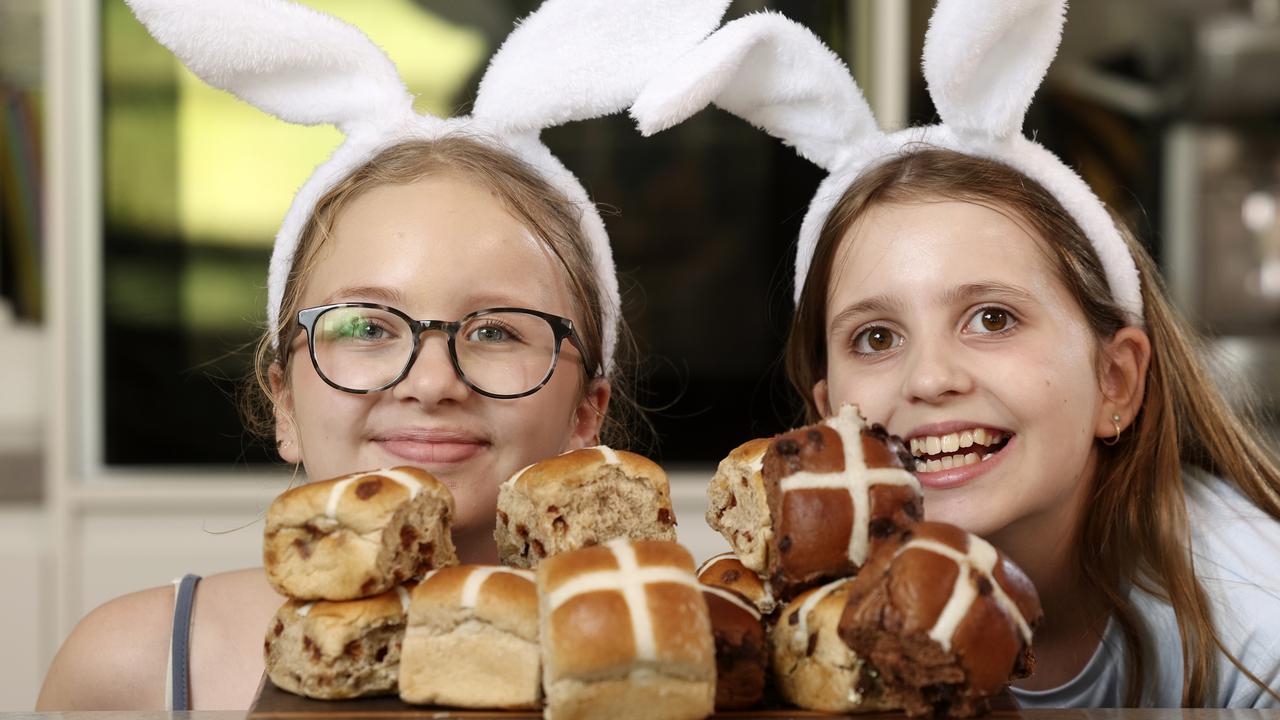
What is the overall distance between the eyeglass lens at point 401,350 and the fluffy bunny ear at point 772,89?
0.93ft

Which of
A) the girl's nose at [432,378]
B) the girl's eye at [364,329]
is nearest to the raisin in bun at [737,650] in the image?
the girl's nose at [432,378]

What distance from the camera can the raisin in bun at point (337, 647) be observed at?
0.87m

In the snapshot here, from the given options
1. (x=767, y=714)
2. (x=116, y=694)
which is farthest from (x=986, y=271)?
(x=116, y=694)

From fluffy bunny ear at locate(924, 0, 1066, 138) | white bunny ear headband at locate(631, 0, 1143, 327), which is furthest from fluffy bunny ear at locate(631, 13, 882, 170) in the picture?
fluffy bunny ear at locate(924, 0, 1066, 138)

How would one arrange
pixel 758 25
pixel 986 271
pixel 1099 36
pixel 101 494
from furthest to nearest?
pixel 1099 36 → pixel 101 494 → pixel 986 271 → pixel 758 25

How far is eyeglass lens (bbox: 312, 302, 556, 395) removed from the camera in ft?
A: 4.25

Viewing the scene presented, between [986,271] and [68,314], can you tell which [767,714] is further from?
[68,314]

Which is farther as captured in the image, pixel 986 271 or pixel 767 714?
pixel 986 271

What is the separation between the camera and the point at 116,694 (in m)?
1.47

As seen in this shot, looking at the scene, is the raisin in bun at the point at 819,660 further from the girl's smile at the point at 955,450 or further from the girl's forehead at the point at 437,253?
the girl's forehead at the point at 437,253

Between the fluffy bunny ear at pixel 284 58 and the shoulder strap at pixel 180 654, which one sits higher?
the fluffy bunny ear at pixel 284 58

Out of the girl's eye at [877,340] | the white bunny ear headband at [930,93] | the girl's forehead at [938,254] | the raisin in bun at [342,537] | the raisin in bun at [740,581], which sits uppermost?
the white bunny ear headband at [930,93]

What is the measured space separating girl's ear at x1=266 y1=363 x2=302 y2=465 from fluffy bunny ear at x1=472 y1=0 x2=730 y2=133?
42 cm

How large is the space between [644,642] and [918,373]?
60 centimetres
